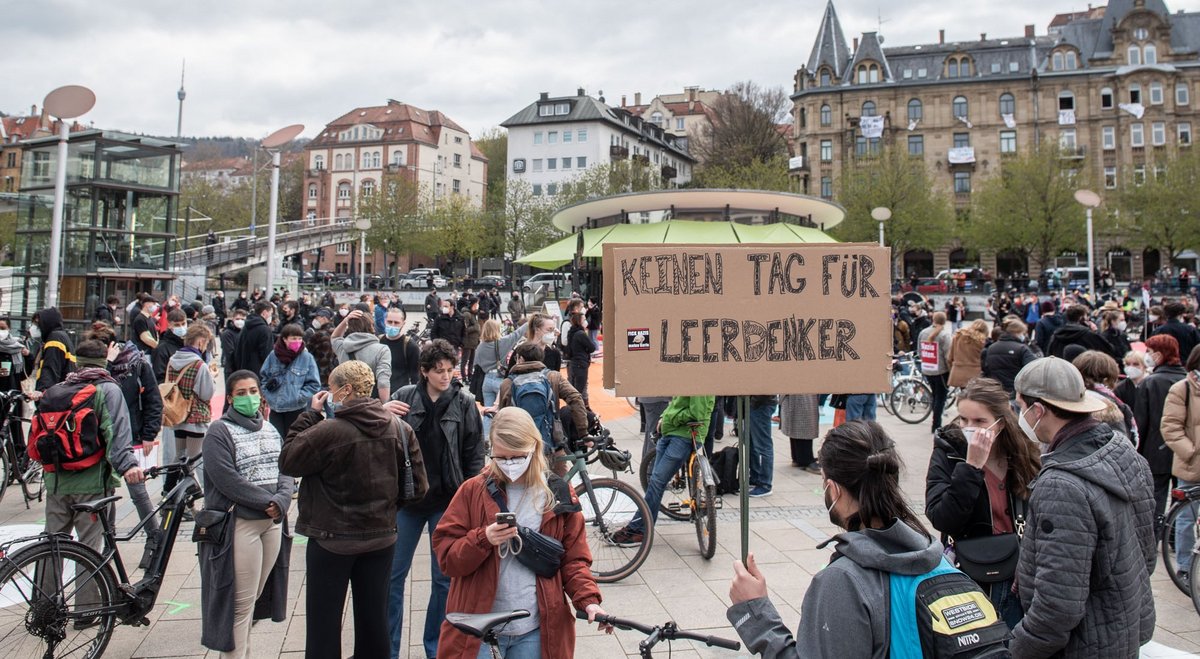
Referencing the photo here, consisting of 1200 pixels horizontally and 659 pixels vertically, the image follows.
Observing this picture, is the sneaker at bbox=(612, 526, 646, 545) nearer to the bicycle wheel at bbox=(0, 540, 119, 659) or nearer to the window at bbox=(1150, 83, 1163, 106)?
the bicycle wheel at bbox=(0, 540, 119, 659)

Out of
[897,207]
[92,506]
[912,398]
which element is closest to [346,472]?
[92,506]

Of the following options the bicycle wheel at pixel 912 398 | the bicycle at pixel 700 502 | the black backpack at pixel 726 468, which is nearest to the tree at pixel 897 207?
the bicycle wheel at pixel 912 398

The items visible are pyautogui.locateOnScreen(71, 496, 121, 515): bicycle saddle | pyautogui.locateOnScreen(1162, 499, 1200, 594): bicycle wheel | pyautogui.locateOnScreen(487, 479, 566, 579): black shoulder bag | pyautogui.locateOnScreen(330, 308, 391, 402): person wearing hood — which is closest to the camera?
pyautogui.locateOnScreen(487, 479, 566, 579): black shoulder bag

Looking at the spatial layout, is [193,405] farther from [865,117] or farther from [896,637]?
[865,117]

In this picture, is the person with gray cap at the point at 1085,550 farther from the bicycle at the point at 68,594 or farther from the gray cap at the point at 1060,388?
the bicycle at the point at 68,594

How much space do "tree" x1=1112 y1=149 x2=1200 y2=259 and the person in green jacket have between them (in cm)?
5682

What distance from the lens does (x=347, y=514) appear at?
4051 mm

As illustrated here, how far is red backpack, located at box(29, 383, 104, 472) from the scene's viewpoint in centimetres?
517

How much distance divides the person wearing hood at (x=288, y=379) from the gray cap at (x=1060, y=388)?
645 cm

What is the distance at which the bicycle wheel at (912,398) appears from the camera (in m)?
13.9

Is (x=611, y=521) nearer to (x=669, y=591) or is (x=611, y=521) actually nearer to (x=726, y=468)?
(x=669, y=591)

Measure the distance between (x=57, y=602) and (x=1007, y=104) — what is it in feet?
263

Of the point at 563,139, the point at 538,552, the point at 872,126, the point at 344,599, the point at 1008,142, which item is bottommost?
the point at 344,599

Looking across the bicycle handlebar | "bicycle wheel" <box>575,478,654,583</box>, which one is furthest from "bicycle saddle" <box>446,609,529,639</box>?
"bicycle wheel" <box>575,478,654,583</box>
